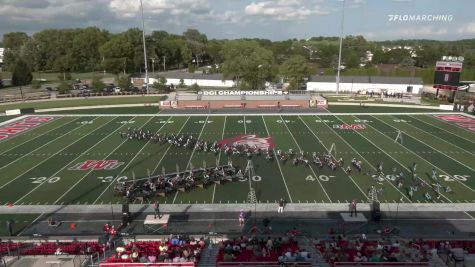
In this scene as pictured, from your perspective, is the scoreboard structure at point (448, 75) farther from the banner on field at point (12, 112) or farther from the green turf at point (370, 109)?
the banner on field at point (12, 112)

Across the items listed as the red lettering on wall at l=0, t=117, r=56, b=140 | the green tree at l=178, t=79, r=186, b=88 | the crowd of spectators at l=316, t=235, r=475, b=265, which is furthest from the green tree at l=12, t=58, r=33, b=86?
the crowd of spectators at l=316, t=235, r=475, b=265

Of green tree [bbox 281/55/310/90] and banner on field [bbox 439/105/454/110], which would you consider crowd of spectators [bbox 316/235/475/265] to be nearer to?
banner on field [bbox 439/105/454/110]

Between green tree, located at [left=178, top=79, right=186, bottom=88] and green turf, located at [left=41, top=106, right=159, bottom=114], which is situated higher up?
green tree, located at [left=178, top=79, right=186, bottom=88]

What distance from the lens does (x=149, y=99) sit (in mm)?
54531

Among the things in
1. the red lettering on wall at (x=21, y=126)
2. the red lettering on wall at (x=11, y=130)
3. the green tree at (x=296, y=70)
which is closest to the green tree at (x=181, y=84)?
the green tree at (x=296, y=70)

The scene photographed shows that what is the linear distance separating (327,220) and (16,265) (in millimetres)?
→ 12534

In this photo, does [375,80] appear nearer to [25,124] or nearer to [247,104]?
[247,104]

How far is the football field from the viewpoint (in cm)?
2131

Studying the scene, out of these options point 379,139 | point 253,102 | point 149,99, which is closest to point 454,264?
point 379,139

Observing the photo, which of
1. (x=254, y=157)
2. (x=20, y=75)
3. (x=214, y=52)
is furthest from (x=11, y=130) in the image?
(x=214, y=52)

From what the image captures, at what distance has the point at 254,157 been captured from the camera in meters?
27.4

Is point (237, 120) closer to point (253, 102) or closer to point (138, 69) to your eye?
point (253, 102)

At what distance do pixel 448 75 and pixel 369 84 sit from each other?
1486 centimetres

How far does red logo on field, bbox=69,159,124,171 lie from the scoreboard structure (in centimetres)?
4337
